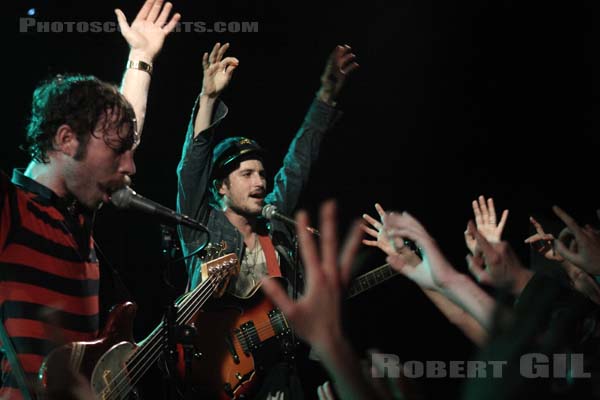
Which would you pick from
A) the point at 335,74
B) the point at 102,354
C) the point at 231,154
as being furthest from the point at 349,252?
the point at 335,74

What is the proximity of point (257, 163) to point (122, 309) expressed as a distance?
1920 mm

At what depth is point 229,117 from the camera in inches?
189

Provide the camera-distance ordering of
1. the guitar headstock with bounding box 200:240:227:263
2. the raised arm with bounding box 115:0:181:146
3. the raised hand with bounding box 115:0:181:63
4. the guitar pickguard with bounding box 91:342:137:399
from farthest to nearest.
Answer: the guitar headstock with bounding box 200:240:227:263, the raised hand with bounding box 115:0:181:63, the raised arm with bounding box 115:0:181:146, the guitar pickguard with bounding box 91:342:137:399

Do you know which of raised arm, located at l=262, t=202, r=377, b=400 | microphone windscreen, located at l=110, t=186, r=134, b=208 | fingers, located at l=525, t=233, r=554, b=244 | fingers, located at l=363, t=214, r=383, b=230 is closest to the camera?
raised arm, located at l=262, t=202, r=377, b=400

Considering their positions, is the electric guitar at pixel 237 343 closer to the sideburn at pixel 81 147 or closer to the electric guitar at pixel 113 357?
the electric guitar at pixel 113 357

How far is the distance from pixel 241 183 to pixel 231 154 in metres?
0.22

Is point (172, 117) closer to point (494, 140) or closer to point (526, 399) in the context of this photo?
point (494, 140)

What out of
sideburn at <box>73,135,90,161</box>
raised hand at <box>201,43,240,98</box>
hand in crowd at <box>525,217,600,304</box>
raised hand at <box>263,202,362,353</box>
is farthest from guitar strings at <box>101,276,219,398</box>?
hand in crowd at <box>525,217,600,304</box>

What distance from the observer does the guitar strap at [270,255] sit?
12.3 ft

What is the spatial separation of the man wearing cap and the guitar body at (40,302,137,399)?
1244 mm

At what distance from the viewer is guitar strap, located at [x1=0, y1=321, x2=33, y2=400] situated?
1783mm

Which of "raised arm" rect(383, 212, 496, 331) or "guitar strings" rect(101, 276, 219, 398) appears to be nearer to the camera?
"raised arm" rect(383, 212, 496, 331)

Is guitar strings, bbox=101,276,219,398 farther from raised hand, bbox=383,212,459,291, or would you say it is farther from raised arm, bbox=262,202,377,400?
raised arm, bbox=262,202,377,400

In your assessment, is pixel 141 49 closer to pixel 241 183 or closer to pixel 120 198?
pixel 120 198
